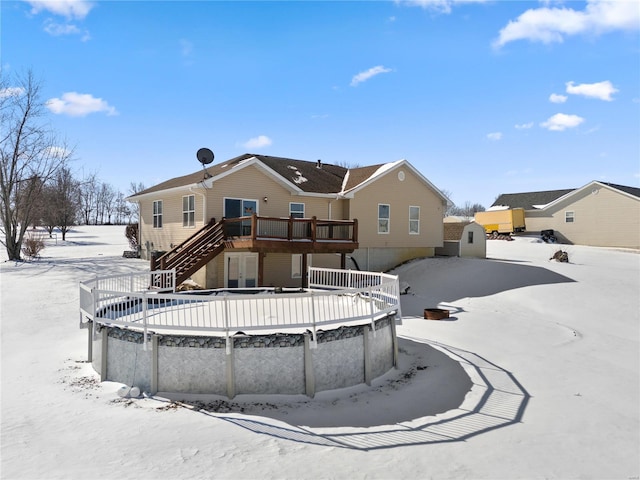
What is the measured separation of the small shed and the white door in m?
14.3

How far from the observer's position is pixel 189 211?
69.2 ft

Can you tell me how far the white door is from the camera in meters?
20.1

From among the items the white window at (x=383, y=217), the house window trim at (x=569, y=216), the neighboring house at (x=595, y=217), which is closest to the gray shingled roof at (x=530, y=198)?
the neighboring house at (x=595, y=217)

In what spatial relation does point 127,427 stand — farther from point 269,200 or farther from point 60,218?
point 60,218

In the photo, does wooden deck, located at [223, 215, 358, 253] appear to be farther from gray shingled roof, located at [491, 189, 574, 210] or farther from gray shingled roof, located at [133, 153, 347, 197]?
gray shingled roof, located at [491, 189, 574, 210]

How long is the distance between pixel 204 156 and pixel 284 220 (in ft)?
21.7

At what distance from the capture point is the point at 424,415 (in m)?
8.97

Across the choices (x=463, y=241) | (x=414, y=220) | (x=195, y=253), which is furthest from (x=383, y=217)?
(x=195, y=253)

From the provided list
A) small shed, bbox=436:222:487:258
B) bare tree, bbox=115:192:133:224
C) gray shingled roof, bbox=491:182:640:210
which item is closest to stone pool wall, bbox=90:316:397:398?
small shed, bbox=436:222:487:258

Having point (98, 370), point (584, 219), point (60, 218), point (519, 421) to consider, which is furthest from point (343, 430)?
point (60, 218)

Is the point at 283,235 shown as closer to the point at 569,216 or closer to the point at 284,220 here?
the point at 284,220

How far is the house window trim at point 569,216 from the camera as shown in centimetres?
3856

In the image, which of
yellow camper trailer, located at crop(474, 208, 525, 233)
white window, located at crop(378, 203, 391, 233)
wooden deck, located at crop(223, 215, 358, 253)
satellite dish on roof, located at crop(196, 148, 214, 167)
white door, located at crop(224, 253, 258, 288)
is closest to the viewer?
wooden deck, located at crop(223, 215, 358, 253)

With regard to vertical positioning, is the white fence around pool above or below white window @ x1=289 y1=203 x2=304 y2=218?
below
